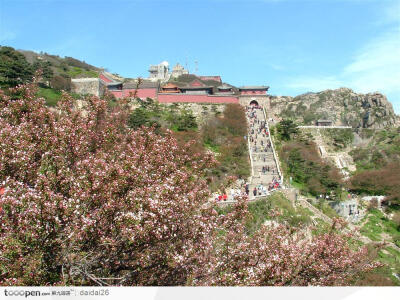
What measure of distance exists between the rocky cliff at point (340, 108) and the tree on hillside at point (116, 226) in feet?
147

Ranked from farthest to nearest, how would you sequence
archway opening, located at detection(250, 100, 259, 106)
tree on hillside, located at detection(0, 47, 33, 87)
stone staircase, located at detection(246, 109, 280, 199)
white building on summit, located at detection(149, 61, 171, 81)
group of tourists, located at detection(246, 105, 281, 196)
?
white building on summit, located at detection(149, 61, 171, 81), archway opening, located at detection(250, 100, 259, 106), tree on hillside, located at detection(0, 47, 33, 87), stone staircase, located at detection(246, 109, 280, 199), group of tourists, located at detection(246, 105, 281, 196)

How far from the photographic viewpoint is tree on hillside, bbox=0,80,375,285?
465 centimetres

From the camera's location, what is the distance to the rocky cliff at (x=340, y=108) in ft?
165

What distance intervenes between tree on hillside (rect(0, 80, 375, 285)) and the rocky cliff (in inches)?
1762

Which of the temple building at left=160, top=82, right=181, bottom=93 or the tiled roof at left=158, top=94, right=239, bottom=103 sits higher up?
Answer: the temple building at left=160, top=82, right=181, bottom=93

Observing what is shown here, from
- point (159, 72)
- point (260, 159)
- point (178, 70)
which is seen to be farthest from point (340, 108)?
Answer: point (260, 159)

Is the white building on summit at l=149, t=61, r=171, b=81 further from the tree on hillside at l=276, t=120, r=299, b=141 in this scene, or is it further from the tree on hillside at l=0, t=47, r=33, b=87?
the tree on hillside at l=0, t=47, r=33, b=87

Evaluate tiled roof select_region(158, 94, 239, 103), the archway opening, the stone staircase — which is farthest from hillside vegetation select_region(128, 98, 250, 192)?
the archway opening

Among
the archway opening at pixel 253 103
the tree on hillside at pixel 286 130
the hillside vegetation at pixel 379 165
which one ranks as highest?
the archway opening at pixel 253 103

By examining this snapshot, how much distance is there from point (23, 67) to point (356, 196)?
1210 inches

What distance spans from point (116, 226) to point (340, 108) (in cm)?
6579

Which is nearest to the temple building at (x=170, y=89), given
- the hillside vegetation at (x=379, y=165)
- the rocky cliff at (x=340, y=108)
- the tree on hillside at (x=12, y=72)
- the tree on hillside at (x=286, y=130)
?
the tree on hillside at (x=286, y=130)

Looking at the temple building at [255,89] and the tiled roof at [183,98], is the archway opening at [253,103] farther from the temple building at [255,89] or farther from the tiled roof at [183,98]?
the tiled roof at [183,98]

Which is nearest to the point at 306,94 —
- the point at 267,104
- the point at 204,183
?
the point at 267,104
